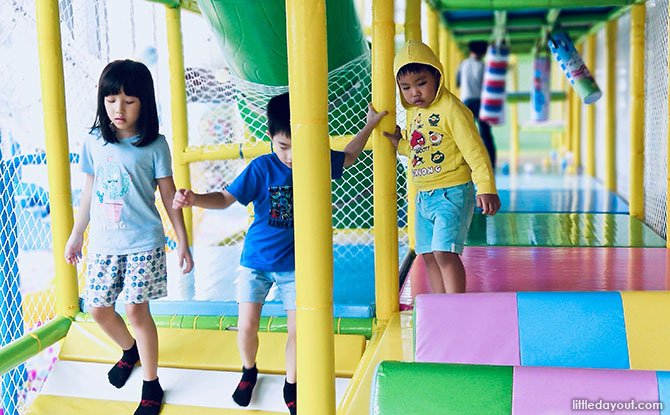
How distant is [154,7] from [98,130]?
74.2 inches

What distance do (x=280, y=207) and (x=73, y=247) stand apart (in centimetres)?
83

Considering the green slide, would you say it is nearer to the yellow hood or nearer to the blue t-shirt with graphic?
the yellow hood

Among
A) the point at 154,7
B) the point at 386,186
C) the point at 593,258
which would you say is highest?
the point at 154,7

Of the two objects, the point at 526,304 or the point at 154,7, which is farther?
the point at 154,7

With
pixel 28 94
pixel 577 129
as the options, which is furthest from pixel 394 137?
pixel 577 129

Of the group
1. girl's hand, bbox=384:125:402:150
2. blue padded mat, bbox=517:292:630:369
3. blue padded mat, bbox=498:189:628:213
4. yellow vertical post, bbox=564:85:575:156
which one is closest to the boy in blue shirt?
girl's hand, bbox=384:125:402:150

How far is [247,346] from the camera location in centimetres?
233

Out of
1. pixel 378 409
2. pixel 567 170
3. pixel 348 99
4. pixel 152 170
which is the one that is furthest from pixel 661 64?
pixel 567 170

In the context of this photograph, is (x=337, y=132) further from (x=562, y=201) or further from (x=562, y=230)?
(x=562, y=201)

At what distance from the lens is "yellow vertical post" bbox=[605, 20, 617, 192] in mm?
6516

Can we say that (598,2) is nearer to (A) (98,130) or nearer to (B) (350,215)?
(B) (350,215)

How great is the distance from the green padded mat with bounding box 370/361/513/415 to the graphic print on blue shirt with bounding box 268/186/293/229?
96cm

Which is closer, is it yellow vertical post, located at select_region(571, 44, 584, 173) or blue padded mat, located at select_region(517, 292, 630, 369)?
blue padded mat, located at select_region(517, 292, 630, 369)

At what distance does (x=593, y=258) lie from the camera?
3.57m
